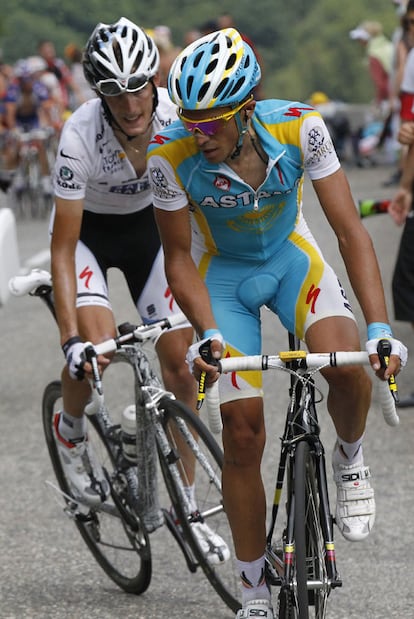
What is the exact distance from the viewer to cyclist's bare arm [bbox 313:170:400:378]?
3959mm

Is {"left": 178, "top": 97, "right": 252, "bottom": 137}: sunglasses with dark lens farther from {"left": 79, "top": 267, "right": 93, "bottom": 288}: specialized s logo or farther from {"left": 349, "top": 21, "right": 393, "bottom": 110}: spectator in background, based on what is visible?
{"left": 349, "top": 21, "right": 393, "bottom": 110}: spectator in background

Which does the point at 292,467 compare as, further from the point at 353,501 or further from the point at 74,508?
the point at 74,508

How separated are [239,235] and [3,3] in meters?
31.2

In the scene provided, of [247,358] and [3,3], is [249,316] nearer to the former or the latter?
[247,358]

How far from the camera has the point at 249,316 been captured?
4410mm

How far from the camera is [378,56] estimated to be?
19.5m

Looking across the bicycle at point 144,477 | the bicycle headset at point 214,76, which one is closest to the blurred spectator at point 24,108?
the bicycle at point 144,477

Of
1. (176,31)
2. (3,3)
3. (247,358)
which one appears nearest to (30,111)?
(3,3)

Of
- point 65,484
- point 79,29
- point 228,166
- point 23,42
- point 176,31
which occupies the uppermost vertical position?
point 228,166

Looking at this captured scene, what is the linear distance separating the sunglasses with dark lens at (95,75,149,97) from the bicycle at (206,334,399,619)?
1.60m

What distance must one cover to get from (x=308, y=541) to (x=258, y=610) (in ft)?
1.36

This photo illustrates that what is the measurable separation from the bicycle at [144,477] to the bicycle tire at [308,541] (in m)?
0.82

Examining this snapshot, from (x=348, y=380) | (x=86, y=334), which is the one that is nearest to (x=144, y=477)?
(x=86, y=334)

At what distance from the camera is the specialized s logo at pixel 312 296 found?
4285 millimetres
